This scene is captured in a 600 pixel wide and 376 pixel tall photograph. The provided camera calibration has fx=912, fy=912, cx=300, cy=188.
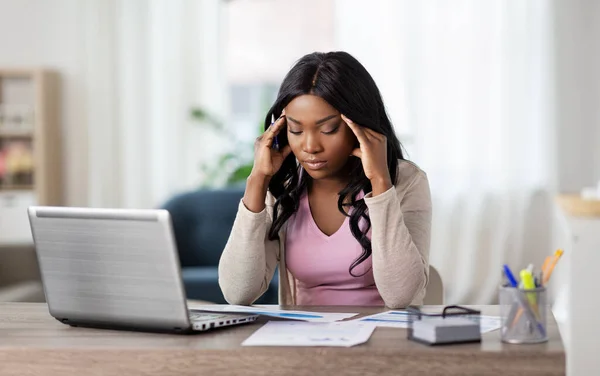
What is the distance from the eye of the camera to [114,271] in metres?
1.49

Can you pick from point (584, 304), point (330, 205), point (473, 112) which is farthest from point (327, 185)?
point (473, 112)

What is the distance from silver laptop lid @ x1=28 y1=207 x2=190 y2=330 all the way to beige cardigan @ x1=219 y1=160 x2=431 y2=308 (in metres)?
0.41

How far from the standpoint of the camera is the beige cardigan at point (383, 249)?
175 cm

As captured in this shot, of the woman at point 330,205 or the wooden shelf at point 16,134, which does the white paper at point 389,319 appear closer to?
the woman at point 330,205

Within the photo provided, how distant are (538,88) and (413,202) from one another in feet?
11.4

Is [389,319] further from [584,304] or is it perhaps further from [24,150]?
[24,150]

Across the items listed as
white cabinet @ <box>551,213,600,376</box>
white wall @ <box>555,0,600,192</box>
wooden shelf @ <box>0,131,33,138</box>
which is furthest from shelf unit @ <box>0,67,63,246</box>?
white cabinet @ <box>551,213,600,376</box>

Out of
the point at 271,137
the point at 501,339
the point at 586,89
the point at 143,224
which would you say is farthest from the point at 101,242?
the point at 586,89

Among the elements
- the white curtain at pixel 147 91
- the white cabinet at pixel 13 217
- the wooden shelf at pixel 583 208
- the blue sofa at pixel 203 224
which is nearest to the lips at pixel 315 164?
the wooden shelf at pixel 583 208

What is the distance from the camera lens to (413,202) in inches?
76.6

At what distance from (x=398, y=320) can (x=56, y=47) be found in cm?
434

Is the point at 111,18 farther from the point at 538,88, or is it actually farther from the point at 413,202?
the point at 413,202

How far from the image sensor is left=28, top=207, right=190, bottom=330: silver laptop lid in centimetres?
142

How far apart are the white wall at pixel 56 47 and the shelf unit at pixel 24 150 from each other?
0.12 m
